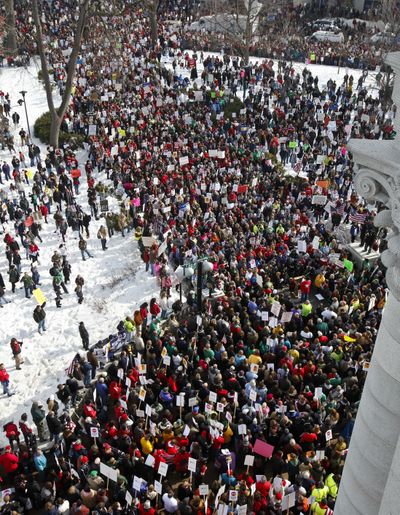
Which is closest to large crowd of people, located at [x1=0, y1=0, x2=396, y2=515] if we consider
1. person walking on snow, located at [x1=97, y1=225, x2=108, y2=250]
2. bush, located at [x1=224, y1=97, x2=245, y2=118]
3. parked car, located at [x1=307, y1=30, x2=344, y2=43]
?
bush, located at [x1=224, y1=97, x2=245, y2=118]

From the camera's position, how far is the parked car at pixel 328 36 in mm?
53719

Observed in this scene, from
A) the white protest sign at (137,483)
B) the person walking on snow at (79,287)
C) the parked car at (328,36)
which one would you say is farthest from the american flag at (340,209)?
the parked car at (328,36)

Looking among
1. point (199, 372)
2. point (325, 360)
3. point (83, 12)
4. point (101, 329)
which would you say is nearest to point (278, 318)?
point (325, 360)

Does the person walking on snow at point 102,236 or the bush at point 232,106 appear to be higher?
the bush at point 232,106

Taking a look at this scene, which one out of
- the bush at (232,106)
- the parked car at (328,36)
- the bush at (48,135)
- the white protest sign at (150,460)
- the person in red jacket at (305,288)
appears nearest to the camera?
the white protest sign at (150,460)

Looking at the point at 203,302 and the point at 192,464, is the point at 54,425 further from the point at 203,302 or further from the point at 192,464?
the point at 203,302

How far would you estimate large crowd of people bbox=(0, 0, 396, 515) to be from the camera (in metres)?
12.9

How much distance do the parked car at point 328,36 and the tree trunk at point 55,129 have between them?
3209cm

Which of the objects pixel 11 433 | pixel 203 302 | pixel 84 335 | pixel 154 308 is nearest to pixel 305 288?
pixel 203 302

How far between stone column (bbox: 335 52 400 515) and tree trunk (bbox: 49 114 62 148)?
27131mm

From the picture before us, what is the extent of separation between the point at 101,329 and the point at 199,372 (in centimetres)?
564

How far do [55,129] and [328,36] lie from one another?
3367 cm

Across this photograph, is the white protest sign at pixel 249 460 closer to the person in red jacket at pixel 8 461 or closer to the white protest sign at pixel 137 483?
the white protest sign at pixel 137 483

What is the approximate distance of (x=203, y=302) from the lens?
754 inches
